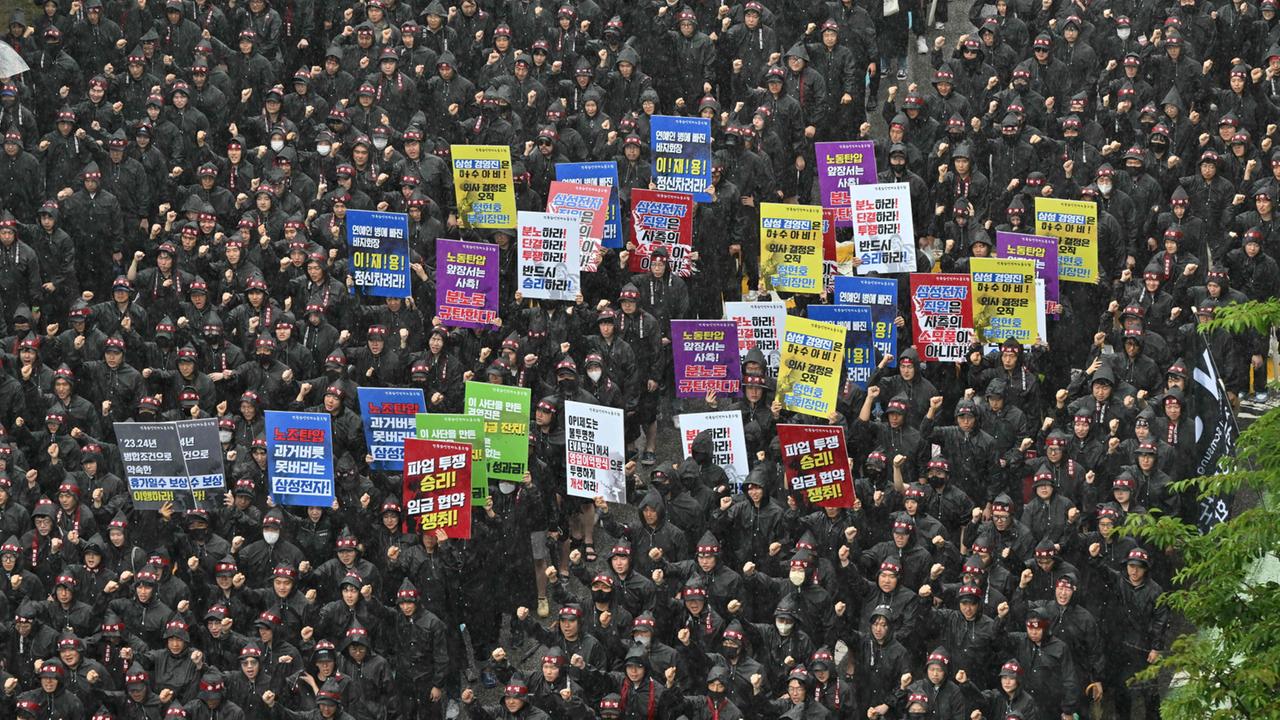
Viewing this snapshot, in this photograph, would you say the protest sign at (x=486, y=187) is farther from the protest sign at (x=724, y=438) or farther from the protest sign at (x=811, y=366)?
the protest sign at (x=724, y=438)

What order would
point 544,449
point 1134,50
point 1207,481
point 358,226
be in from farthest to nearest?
point 1134,50
point 358,226
point 544,449
point 1207,481

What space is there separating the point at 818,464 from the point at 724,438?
1426 mm

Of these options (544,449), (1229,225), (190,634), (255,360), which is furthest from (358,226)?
(1229,225)

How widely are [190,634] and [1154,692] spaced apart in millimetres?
9263

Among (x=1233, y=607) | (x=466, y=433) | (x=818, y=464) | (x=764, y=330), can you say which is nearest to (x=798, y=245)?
(x=764, y=330)

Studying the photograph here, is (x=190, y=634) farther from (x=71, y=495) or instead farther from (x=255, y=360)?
(x=255, y=360)

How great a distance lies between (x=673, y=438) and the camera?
29734 millimetres

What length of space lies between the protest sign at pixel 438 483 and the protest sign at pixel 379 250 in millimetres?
3894

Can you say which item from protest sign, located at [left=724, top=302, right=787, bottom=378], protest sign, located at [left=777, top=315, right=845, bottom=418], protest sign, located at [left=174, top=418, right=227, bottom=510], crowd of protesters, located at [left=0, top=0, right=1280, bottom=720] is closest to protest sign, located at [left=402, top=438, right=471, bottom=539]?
crowd of protesters, located at [left=0, top=0, right=1280, bottom=720]

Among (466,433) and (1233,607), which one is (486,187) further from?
(1233,607)

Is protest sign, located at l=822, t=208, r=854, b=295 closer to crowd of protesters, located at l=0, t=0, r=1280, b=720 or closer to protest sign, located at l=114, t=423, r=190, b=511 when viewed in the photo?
crowd of protesters, located at l=0, t=0, r=1280, b=720

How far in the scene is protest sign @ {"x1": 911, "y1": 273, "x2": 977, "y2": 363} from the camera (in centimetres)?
2823

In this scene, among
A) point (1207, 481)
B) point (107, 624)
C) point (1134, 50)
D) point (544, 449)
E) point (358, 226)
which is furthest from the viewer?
point (1134, 50)

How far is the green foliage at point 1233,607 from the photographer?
19.2m
